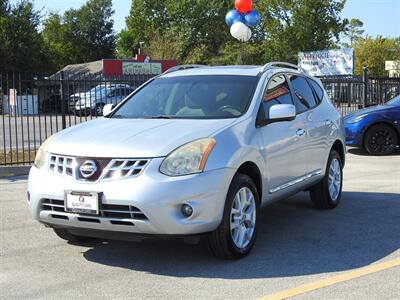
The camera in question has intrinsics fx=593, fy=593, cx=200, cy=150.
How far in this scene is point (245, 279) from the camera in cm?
469

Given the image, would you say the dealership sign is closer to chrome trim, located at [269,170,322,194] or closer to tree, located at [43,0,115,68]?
chrome trim, located at [269,170,322,194]

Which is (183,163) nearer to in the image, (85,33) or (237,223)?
(237,223)

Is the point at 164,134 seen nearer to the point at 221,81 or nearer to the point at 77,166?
the point at 77,166

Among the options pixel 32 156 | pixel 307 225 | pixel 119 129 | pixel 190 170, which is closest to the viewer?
pixel 190 170

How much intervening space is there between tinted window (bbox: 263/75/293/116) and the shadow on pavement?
1.35m

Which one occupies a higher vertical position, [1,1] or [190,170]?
[1,1]

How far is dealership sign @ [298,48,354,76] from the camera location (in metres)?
38.7

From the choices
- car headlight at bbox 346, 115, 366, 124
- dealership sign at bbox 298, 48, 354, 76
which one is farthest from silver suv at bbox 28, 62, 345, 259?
dealership sign at bbox 298, 48, 354, 76

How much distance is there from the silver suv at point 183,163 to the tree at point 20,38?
127ft

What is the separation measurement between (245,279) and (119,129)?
1707mm

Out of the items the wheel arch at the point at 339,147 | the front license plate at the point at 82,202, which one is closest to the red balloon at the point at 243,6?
the wheel arch at the point at 339,147

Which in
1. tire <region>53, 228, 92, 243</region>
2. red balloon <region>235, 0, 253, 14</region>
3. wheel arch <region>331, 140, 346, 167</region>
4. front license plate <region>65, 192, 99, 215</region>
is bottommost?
tire <region>53, 228, 92, 243</region>

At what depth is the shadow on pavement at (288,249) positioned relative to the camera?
4.96 m

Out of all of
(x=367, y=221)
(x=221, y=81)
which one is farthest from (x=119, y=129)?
(x=367, y=221)
